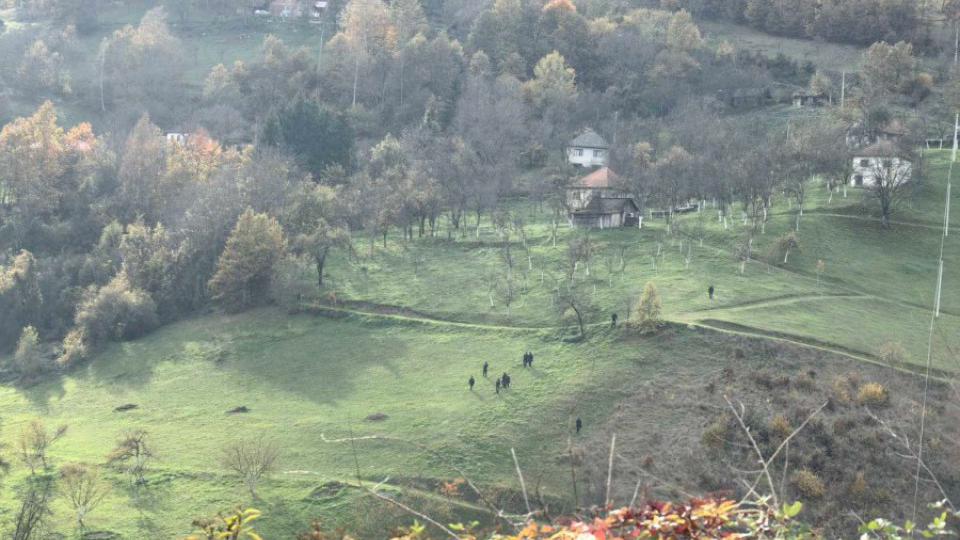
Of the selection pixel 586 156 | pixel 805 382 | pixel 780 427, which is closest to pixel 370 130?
pixel 586 156

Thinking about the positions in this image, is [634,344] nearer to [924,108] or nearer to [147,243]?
[147,243]

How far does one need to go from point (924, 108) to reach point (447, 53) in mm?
46164

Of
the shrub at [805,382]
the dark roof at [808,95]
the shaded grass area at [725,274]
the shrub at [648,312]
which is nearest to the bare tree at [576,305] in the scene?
the shaded grass area at [725,274]

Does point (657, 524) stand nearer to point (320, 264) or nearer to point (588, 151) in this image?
point (320, 264)

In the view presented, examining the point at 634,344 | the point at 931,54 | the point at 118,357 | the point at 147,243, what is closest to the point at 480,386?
the point at 634,344

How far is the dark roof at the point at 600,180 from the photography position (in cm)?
7738

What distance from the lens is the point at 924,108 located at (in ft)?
316

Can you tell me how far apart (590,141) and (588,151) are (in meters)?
0.88

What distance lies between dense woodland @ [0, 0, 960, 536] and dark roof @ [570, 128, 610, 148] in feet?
4.15

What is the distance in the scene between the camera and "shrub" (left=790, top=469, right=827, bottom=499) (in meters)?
44.2

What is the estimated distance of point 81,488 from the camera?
4512 centimetres

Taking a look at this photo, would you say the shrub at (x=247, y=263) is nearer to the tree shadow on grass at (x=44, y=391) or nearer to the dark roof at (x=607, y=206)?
the tree shadow on grass at (x=44, y=391)

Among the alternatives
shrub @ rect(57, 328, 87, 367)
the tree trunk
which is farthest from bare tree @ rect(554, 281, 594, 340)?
shrub @ rect(57, 328, 87, 367)

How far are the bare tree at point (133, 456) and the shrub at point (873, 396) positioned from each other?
31517mm
